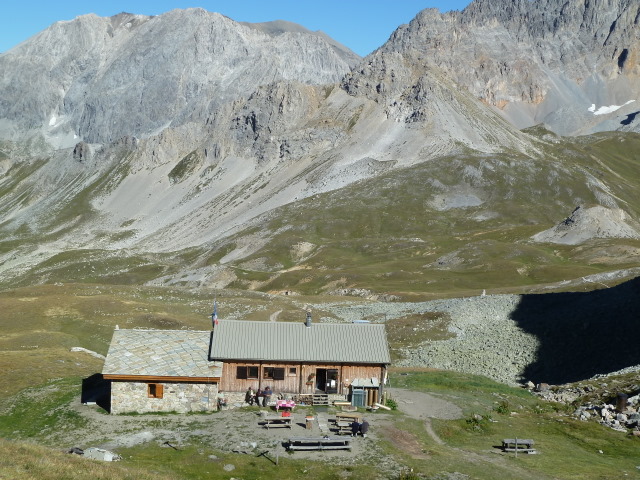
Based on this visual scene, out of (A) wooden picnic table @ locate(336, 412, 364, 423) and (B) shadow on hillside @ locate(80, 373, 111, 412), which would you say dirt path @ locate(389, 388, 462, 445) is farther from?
(B) shadow on hillside @ locate(80, 373, 111, 412)

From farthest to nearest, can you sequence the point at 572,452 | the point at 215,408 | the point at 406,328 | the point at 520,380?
the point at 406,328 → the point at 520,380 → the point at 215,408 → the point at 572,452

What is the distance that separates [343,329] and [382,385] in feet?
18.5

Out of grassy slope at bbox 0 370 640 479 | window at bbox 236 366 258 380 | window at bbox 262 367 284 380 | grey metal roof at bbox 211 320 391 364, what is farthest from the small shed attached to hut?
grassy slope at bbox 0 370 640 479

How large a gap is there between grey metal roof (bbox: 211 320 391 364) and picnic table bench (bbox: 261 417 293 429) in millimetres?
6818

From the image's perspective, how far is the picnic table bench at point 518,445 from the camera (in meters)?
40.0

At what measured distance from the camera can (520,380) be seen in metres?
67.7

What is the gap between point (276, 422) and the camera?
44094 mm

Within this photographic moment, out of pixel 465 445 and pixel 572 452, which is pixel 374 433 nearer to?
pixel 465 445

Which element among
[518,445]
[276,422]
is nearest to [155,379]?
[276,422]

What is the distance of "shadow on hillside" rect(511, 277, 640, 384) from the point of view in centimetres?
6775

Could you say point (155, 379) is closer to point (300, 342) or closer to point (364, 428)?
point (300, 342)

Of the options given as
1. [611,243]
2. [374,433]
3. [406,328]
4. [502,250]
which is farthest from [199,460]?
[611,243]

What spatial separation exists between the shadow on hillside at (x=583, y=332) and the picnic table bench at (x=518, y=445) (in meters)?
27.4

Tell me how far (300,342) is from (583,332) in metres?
38.2
